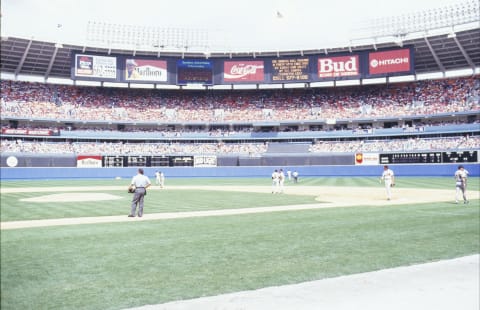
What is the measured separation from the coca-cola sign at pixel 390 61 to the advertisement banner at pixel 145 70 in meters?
33.1

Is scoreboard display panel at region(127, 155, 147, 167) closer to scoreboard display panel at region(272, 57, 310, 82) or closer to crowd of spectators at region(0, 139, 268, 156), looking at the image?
crowd of spectators at region(0, 139, 268, 156)

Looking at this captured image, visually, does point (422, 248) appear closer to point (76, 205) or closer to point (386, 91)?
point (76, 205)

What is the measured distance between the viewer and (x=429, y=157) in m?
52.8

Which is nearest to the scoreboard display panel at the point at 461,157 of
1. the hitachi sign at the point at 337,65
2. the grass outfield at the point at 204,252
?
the hitachi sign at the point at 337,65

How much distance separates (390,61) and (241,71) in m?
23.4

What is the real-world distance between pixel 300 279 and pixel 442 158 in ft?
170

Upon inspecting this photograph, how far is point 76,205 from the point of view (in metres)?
19.5

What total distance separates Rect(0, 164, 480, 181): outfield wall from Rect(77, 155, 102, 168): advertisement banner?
0.69 metres

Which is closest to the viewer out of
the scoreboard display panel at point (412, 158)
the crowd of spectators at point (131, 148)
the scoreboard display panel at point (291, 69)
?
the scoreboard display panel at point (412, 158)

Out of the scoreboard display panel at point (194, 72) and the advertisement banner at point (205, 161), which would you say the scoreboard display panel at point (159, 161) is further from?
the scoreboard display panel at point (194, 72)

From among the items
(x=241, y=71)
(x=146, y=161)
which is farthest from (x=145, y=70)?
(x=146, y=161)

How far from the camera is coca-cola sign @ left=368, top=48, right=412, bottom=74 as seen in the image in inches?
2340

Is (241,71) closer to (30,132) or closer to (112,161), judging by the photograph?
(112,161)

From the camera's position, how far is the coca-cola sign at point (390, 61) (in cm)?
5944
